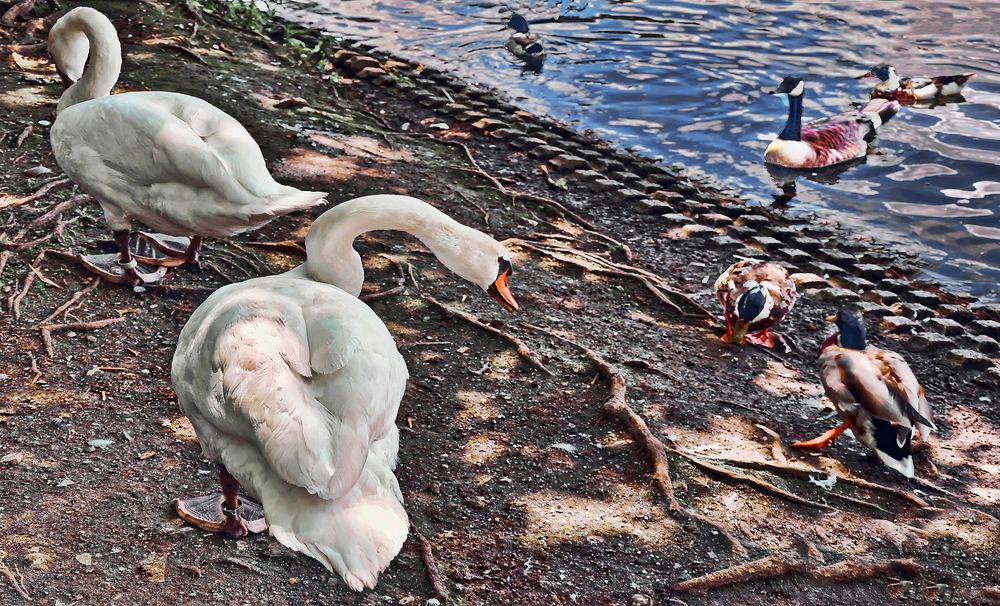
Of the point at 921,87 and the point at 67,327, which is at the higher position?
the point at 921,87

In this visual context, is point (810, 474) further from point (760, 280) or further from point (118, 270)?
point (118, 270)

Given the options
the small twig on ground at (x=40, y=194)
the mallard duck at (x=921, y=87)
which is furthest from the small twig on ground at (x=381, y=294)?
the mallard duck at (x=921, y=87)

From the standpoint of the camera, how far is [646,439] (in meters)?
4.97

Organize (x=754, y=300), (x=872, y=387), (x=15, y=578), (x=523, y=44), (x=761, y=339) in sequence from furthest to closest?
(x=523, y=44)
(x=761, y=339)
(x=754, y=300)
(x=872, y=387)
(x=15, y=578)

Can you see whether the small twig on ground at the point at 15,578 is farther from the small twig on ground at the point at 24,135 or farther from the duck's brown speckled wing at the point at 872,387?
the small twig on ground at the point at 24,135

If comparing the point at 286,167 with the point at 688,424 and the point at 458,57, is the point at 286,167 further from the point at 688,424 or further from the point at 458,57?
the point at 458,57

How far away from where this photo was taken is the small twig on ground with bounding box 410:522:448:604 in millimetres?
3963

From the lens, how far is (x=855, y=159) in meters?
10.7

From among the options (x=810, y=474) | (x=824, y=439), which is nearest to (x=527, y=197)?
(x=824, y=439)

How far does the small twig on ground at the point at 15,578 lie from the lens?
142 inches

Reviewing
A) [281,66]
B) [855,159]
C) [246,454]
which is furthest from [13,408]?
[855,159]

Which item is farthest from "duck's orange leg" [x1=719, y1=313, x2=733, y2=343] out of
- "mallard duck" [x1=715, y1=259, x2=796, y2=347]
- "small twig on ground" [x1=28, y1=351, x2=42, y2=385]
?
"small twig on ground" [x1=28, y1=351, x2=42, y2=385]

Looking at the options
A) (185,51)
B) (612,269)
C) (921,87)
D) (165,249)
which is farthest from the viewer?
(921,87)

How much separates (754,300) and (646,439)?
156 cm
